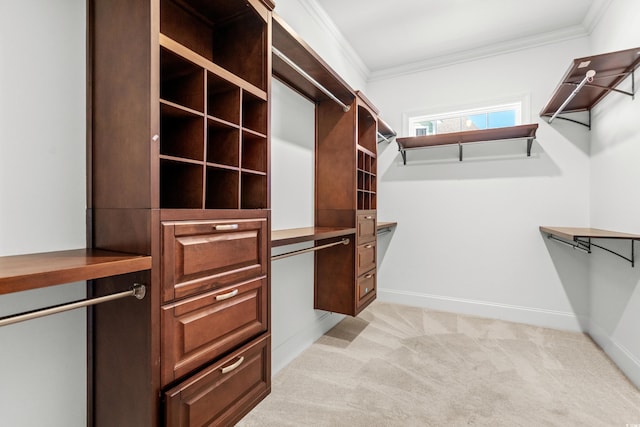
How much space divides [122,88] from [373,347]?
7.81ft

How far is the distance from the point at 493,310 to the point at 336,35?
3224mm

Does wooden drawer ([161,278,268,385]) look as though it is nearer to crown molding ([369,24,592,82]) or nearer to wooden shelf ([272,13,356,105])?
wooden shelf ([272,13,356,105])

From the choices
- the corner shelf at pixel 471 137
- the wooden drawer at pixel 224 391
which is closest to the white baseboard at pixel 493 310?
the corner shelf at pixel 471 137

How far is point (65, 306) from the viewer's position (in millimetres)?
783

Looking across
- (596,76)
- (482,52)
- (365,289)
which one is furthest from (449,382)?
(482,52)

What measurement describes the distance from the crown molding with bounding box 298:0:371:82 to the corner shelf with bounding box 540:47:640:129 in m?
1.90

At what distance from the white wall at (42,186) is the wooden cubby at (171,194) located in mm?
52

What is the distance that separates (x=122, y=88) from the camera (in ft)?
3.33

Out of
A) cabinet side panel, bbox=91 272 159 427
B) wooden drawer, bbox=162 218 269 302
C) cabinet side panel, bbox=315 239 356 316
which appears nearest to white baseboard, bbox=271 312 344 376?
cabinet side panel, bbox=315 239 356 316

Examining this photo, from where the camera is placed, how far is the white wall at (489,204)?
9.46 feet

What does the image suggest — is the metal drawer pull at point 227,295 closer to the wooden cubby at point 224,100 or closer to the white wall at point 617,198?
the wooden cubby at point 224,100

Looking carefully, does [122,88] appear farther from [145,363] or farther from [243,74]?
[145,363]

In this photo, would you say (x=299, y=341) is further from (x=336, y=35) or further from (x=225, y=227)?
(x=336, y=35)

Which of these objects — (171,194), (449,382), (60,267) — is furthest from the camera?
(449,382)
